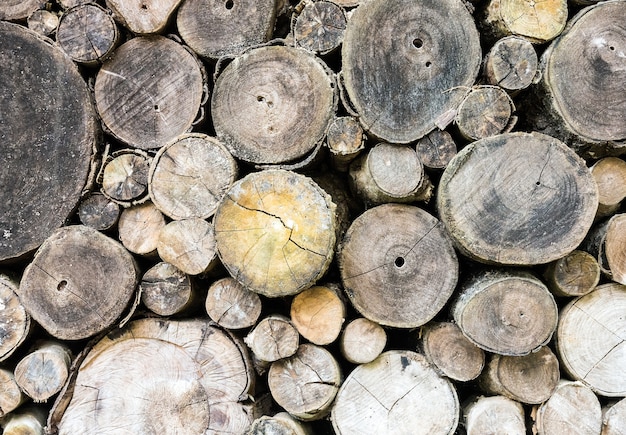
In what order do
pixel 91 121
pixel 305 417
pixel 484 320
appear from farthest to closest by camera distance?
1. pixel 91 121
2. pixel 305 417
3. pixel 484 320

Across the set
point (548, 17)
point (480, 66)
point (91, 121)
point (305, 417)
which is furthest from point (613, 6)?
point (91, 121)

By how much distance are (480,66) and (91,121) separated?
1745 millimetres

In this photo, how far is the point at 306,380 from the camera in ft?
7.34

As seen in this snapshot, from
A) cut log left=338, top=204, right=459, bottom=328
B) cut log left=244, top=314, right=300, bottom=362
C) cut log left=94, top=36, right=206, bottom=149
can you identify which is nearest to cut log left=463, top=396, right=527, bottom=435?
cut log left=338, top=204, right=459, bottom=328

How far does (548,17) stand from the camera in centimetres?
224

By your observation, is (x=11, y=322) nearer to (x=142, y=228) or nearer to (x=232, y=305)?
(x=142, y=228)

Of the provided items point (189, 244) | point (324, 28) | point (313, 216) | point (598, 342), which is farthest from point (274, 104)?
point (598, 342)

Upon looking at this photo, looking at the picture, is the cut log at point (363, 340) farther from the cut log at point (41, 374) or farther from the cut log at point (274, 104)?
the cut log at point (41, 374)

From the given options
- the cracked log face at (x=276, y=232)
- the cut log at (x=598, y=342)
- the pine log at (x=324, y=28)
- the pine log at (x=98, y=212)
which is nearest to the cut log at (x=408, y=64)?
the pine log at (x=324, y=28)

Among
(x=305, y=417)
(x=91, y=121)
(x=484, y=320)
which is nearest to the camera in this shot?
(x=484, y=320)

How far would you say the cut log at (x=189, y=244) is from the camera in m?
2.23

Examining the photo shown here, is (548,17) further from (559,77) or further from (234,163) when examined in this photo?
(234,163)

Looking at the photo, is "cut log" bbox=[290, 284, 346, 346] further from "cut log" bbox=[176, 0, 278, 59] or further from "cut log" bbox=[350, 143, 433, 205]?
"cut log" bbox=[176, 0, 278, 59]

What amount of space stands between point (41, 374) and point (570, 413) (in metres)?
2.30
